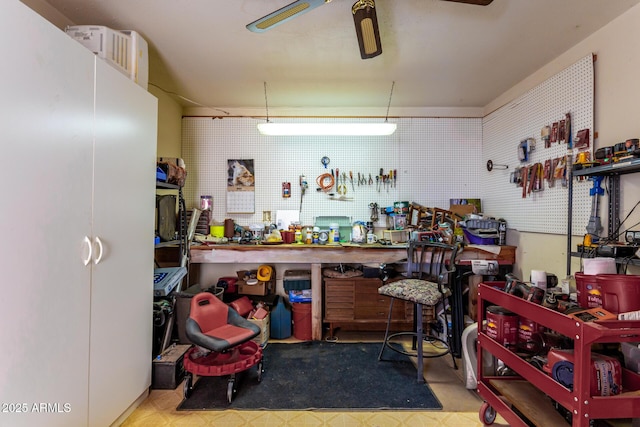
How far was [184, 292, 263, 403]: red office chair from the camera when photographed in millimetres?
1905

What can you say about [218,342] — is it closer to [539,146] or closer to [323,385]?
[323,385]

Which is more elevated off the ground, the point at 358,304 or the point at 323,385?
the point at 358,304

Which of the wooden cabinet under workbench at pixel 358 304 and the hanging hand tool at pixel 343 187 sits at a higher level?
the hanging hand tool at pixel 343 187

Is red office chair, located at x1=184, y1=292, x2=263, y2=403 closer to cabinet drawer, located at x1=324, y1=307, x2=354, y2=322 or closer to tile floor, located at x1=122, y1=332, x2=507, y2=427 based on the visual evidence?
tile floor, located at x1=122, y1=332, x2=507, y2=427

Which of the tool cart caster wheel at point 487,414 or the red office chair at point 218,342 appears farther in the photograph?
the red office chair at point 218,342

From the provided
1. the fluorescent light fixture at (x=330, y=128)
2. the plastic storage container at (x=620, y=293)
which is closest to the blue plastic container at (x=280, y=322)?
the fluorescent light fixture at (x=330, y=128)

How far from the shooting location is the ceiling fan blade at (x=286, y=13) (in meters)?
1.39

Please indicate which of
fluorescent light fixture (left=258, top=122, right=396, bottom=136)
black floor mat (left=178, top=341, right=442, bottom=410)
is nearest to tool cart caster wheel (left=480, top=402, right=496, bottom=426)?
black floor mat (left=178, top=341, right=442, bottom=410)

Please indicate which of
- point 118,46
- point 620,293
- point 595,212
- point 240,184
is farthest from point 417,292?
point 118,46

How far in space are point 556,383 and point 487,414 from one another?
716 millimetres

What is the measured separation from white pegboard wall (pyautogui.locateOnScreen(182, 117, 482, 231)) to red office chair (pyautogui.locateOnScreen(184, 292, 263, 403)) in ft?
4.74

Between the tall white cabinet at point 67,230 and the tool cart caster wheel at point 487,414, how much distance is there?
2191 mm

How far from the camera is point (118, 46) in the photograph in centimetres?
186

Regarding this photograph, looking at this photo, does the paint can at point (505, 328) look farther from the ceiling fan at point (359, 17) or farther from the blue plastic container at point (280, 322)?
the blue plastic container at point (280, 322)
